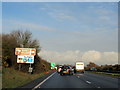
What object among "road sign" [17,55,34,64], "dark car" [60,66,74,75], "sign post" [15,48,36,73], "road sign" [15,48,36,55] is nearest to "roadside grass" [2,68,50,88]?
"dark car" [60,66,74,75]

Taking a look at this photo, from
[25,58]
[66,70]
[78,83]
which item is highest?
[25,58]

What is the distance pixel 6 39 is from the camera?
48.8 metres

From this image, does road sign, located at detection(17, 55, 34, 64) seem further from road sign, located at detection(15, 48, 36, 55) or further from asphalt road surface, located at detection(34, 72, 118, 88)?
asphalt road surface, located at detection(34, 72, 118, 88)

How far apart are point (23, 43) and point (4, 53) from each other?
15.3 m

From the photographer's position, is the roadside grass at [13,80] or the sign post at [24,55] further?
the sign post at [24,55]

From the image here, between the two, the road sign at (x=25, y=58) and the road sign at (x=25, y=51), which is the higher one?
the road sign at (x=25, y=51)

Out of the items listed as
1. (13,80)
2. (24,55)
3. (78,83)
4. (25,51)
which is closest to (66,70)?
(24,55)

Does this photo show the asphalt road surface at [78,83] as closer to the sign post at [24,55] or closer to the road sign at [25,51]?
the sign post at [24,55]

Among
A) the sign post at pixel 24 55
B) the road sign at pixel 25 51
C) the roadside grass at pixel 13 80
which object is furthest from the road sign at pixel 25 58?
the roadside grass at pixel 13 80

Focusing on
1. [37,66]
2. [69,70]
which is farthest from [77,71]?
[69,70]

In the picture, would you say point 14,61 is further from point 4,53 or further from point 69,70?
point 69,70

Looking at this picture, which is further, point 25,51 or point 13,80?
point 25,51

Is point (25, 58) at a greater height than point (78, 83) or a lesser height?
greater

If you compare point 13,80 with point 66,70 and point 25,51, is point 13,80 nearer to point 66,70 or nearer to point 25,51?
point 66,70
